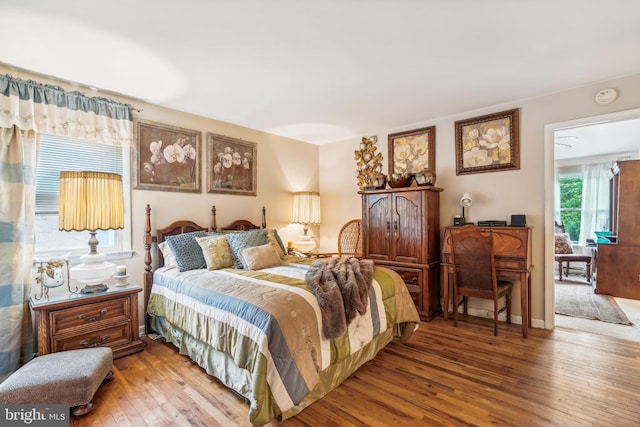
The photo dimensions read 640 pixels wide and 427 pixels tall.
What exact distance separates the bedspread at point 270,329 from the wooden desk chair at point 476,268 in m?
0.79

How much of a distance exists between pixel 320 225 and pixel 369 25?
3523mm

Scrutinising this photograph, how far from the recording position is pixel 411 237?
11.7 ft

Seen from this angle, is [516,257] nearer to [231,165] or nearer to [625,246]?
[625,246]

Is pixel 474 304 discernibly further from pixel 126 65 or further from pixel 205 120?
pixel 126 65

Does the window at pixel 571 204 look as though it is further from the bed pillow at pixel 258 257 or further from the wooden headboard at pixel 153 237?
the wooden headboard at pixel 153 237

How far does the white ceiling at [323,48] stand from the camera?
1793 millimetres

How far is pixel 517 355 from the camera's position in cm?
255

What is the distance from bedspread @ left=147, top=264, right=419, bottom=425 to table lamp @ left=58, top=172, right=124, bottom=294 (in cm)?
56

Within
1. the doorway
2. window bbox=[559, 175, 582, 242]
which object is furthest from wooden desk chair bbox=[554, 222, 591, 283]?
the doorway

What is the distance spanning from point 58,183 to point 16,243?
0.62m

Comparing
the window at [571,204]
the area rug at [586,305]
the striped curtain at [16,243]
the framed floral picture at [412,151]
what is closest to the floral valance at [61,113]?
the striped curtain at [16,243]

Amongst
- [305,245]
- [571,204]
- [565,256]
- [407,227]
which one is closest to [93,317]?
[305,245]

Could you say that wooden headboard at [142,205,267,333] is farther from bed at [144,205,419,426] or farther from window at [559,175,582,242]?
window at [559,175,582,242]

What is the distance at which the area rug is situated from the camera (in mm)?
3457
